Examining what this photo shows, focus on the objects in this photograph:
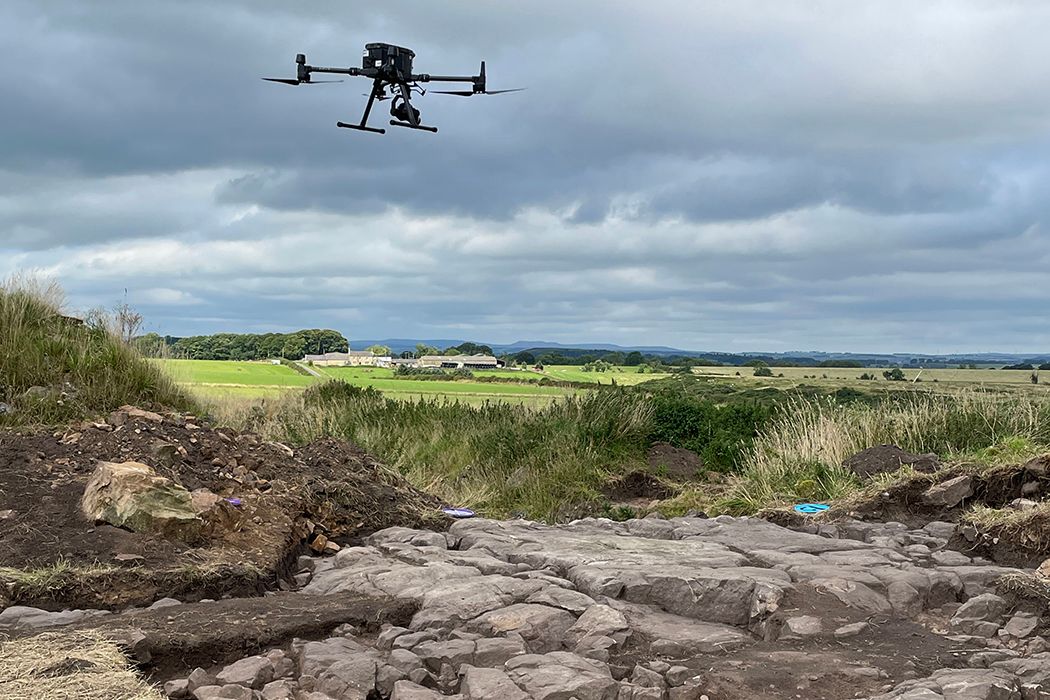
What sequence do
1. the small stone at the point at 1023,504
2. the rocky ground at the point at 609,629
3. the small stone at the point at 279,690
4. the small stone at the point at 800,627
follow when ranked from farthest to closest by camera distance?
1. the small stone at the point at 1023,504
2. the small stone at the point at 800,627
3. the rocky ground at the point at 609,629
4. the small stone at the point at 279,690

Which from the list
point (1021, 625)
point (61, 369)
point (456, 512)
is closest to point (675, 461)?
point (456, 512)

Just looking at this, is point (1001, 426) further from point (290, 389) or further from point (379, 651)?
point (290, 389)

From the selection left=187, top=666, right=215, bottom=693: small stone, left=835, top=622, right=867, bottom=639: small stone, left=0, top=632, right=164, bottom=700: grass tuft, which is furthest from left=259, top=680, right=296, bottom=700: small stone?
left=835, top=622, right=867, bottom=639: small stone

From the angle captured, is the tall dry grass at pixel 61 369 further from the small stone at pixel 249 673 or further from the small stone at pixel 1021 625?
the small stone at pixel 1021 625

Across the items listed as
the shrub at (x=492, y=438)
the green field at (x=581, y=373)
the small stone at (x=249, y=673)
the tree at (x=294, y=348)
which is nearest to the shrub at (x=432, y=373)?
the green field at (x=581, y=373)

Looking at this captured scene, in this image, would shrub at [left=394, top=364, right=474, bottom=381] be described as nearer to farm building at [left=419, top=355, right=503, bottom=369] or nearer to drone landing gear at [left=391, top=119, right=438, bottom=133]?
farm building at [left=419, top=355, right=503, bottom=369]

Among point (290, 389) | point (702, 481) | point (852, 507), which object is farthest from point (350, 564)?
point (290, 389)

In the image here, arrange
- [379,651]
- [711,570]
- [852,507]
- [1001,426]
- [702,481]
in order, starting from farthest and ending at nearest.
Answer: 1. [702,481]
2. [1001,426]
3. [852,507]
4. [711,570]
5. [379,651]
